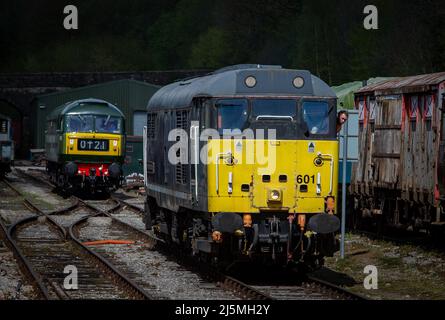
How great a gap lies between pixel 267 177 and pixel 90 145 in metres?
20.5

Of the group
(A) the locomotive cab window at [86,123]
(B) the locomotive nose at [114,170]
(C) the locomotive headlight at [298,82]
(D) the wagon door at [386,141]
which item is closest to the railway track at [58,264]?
(C) the locomotive headlight at [298,82]

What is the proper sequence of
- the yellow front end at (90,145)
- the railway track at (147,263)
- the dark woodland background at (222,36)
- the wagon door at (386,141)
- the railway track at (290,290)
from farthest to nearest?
the dark woodland background at (222,36) < the yellow front end at (90,145) < the wagon door at (386,141) < the railway track at (147,263) < the railway track at (290,290)

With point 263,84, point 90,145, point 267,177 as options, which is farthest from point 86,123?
point 267,177

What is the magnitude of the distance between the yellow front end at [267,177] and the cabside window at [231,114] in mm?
265

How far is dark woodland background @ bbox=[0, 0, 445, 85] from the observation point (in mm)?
57438

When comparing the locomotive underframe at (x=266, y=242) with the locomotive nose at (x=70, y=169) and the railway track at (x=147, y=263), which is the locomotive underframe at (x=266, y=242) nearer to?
the railway track at (x=147, y=263)

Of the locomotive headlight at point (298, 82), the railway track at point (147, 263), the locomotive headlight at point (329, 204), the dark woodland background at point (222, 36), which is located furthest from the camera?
the dark woodland background at point (222, 36)

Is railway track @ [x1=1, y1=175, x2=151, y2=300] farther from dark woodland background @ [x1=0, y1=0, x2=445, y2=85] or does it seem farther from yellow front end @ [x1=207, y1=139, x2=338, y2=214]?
dark woodland background @ [x1=0, y1=0, x2=445, y2=85]

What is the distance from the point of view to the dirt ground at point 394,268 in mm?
15852

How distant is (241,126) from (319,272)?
3427mm

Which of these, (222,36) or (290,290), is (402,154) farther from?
(222,36)

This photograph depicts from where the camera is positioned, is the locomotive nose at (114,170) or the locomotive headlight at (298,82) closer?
the locomotive headlight at (298,82)

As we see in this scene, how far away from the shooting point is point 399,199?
22906mm
